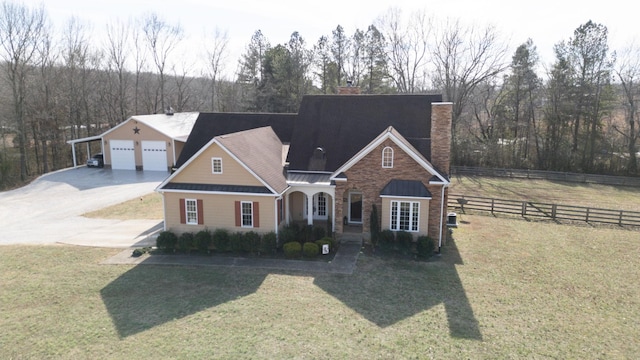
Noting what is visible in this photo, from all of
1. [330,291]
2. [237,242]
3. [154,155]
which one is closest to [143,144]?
[154,155]

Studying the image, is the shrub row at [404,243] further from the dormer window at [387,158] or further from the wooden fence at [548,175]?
the wooden fence at [548,175]

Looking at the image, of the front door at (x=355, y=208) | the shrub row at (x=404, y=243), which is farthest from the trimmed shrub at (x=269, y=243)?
the front door at (x=355, y=208)

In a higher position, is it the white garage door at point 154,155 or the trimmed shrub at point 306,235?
the white garage door at point 154,155

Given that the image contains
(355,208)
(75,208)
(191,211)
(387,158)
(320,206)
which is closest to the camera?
(387,158)

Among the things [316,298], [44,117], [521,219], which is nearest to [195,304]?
[316,298]

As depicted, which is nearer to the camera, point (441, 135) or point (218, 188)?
point (218, 188)

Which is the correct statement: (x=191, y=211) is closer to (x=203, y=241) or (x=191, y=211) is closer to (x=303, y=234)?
(x=203, y=241)
